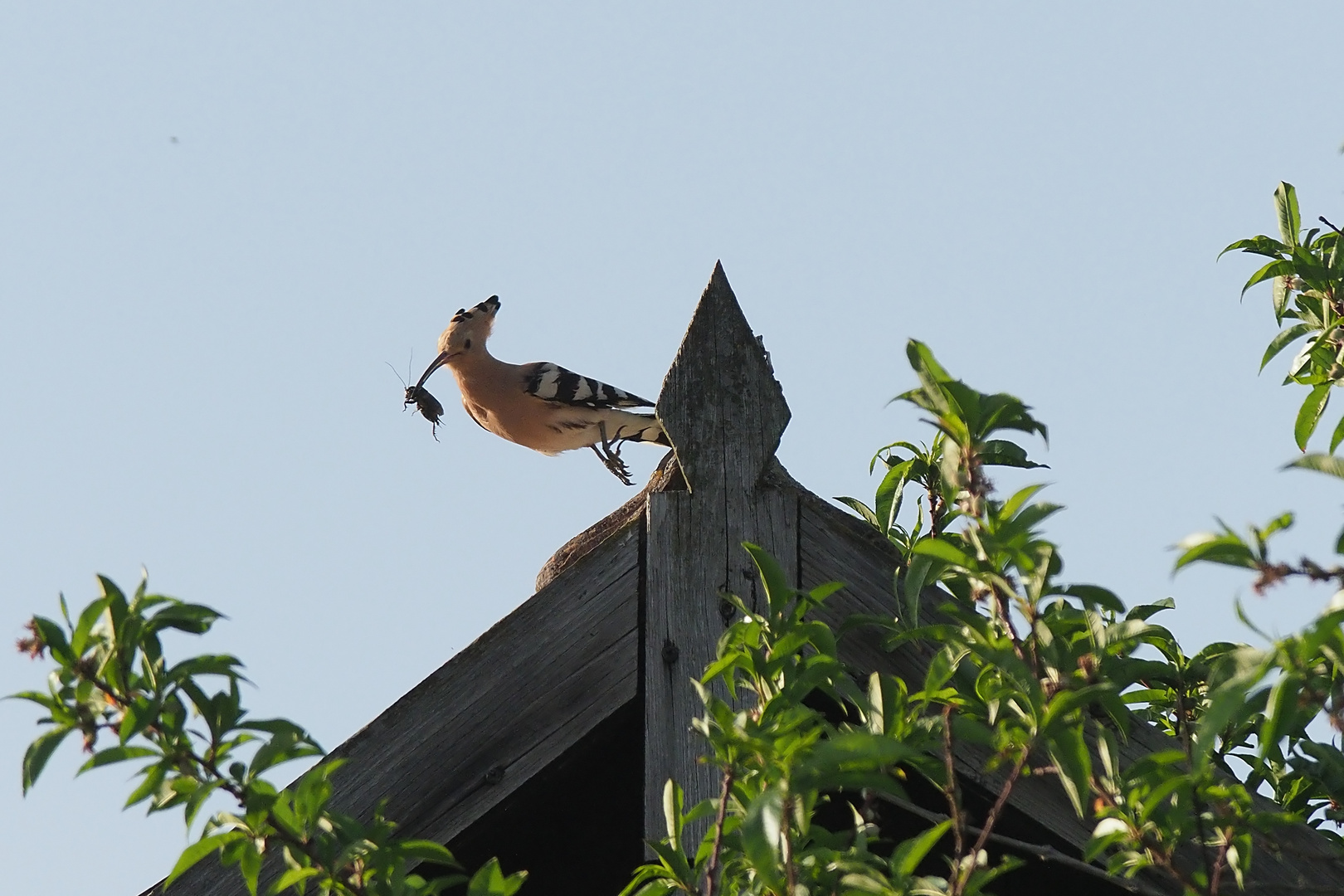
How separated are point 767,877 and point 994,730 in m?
0.62

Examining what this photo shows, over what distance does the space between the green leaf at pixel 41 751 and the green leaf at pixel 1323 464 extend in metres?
1.72

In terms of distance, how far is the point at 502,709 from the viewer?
11.0ft

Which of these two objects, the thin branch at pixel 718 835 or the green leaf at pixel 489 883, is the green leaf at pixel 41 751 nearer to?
the green leaf at pixel 489 883

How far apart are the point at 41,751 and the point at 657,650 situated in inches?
56.6

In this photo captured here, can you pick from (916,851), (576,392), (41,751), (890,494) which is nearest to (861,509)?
(890,494)

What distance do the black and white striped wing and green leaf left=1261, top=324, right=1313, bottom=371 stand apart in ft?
19.1

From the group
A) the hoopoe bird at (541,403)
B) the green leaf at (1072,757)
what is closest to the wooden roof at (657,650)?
the green leaf at (1072,757)

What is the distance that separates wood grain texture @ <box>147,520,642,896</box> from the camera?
324 centimetres

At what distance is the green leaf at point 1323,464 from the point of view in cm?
193

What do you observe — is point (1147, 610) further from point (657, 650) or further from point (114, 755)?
point (114, 755)

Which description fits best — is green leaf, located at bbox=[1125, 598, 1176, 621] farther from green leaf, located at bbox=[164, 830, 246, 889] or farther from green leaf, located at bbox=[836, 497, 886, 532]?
green leaf, located at bbox=[164, 830, 246, 889]

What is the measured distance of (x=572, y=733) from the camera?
3.35 metres

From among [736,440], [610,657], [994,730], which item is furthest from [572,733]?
[994,730]

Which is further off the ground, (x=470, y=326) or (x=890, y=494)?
(x=470, y=326)
